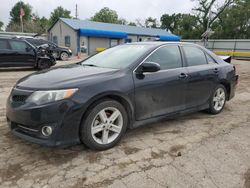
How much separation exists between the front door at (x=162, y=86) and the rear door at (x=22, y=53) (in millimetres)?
9191

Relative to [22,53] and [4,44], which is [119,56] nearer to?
[22,53]

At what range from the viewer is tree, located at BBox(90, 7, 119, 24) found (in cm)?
6688

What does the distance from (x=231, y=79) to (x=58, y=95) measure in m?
3.97

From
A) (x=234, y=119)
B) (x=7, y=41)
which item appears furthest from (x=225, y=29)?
(x=234, y=119)

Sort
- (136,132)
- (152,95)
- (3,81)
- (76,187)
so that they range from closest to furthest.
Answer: (76,187) < (152,95) < (136,132) < (3,81)

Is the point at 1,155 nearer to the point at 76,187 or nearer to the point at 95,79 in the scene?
the point at 76,187

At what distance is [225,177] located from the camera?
112 inches

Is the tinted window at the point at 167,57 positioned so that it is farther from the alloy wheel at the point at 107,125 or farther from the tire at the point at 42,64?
the tire at the point at 42,64

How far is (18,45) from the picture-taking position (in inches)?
462

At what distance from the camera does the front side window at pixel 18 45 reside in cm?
1156

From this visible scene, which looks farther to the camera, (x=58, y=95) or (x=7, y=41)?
Result: (x=7, y=41)

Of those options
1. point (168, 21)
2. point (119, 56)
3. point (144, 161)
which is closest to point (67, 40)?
point (119, 56)

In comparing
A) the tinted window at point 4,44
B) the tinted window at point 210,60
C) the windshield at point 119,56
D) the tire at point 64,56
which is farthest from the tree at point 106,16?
the windshield at point 119,56

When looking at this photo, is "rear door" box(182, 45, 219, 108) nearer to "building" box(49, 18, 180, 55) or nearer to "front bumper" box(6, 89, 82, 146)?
"front bumper" box(6, 89, 82, 146)
